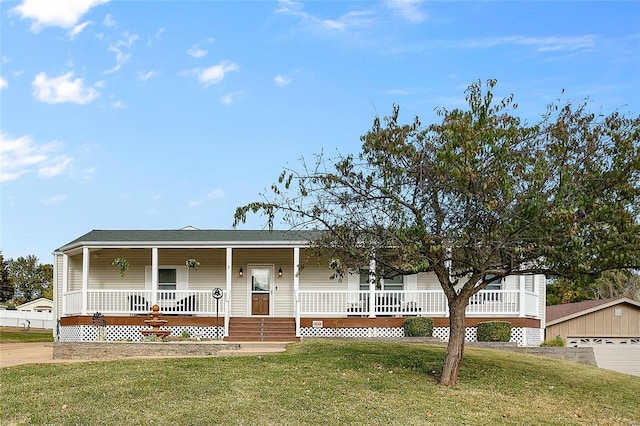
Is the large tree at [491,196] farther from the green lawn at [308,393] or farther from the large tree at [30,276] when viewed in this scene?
the large tree at [30,276]

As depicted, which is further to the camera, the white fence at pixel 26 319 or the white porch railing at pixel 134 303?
the white fence at pixel 26 319

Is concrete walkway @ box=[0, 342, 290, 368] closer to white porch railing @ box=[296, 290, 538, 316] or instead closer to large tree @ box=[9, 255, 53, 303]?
white porch railing @ box=[296, 290, 538, 316]

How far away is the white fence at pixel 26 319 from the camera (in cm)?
4488

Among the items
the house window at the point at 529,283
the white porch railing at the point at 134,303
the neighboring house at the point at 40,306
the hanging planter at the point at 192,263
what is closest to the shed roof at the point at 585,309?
the house window at the point at 529,283

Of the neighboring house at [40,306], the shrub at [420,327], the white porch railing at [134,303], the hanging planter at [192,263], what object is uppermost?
the hanging planter at [192,263]

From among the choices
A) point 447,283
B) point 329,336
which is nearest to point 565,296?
point 329,336

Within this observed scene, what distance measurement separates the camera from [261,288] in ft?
79.8

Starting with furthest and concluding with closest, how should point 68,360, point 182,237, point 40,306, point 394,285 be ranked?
point 40,306 < point 182,237 < point 394,285 < point 68,360

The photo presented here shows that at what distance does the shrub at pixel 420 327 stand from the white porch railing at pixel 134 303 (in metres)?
5.65

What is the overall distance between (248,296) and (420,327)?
6231mm

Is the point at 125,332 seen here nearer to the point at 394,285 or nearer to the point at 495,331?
the point at 394,285

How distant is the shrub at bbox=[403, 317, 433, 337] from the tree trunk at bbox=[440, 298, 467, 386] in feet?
26.5

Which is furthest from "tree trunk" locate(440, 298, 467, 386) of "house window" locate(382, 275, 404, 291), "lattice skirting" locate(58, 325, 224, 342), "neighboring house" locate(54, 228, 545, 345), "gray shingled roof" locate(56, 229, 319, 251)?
"house window" locate(382, 275, 404, 291)

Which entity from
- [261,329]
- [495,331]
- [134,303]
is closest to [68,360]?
[134,303]
